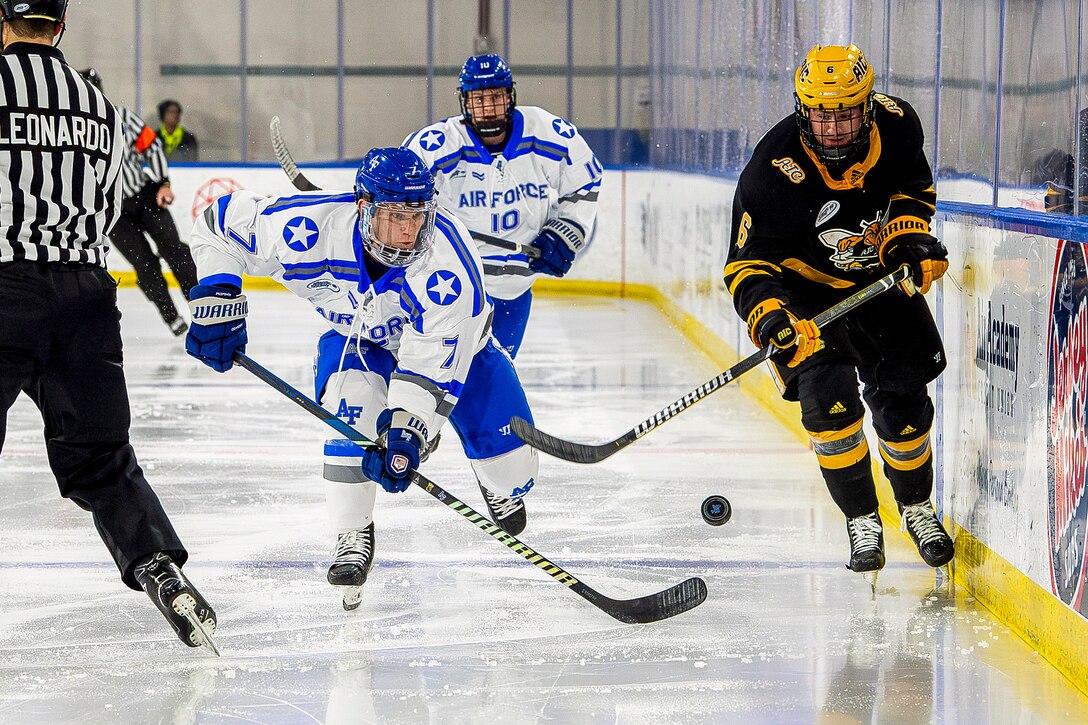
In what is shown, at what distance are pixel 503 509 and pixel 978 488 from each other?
3.79 ft

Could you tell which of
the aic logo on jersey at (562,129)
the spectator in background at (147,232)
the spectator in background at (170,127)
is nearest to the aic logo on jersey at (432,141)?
the aic logo on jersey at (562,129)

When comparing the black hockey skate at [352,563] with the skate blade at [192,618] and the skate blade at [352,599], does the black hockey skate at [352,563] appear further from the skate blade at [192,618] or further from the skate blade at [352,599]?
the skate blade at [192,618]

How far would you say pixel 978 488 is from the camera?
314cm

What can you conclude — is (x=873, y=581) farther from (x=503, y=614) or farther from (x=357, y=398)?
(x=357, y=398)

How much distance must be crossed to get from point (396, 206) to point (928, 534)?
53.5 inches

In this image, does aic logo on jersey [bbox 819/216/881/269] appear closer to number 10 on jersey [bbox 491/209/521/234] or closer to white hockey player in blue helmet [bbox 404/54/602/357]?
white hockey player in blue helmet [bbox 404/54/602/357]

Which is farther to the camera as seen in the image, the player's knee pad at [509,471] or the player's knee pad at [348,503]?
the player's knee pad at [509,471]

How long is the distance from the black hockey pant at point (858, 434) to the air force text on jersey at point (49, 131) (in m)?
1.55

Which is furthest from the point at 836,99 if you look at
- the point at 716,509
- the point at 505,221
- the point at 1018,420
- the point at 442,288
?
the point at 505,221

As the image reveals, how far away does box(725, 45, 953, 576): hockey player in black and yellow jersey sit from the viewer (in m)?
2.98

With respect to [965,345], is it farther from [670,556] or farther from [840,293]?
[670,556]

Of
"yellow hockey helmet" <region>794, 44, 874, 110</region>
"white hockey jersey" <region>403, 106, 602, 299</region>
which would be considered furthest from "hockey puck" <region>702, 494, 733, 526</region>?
"white hockey jersey" <region>403, 106, 602, 299</region>

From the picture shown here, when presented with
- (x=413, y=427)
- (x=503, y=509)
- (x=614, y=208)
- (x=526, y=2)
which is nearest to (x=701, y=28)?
(x=614, y=208)

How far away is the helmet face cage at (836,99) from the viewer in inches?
115
